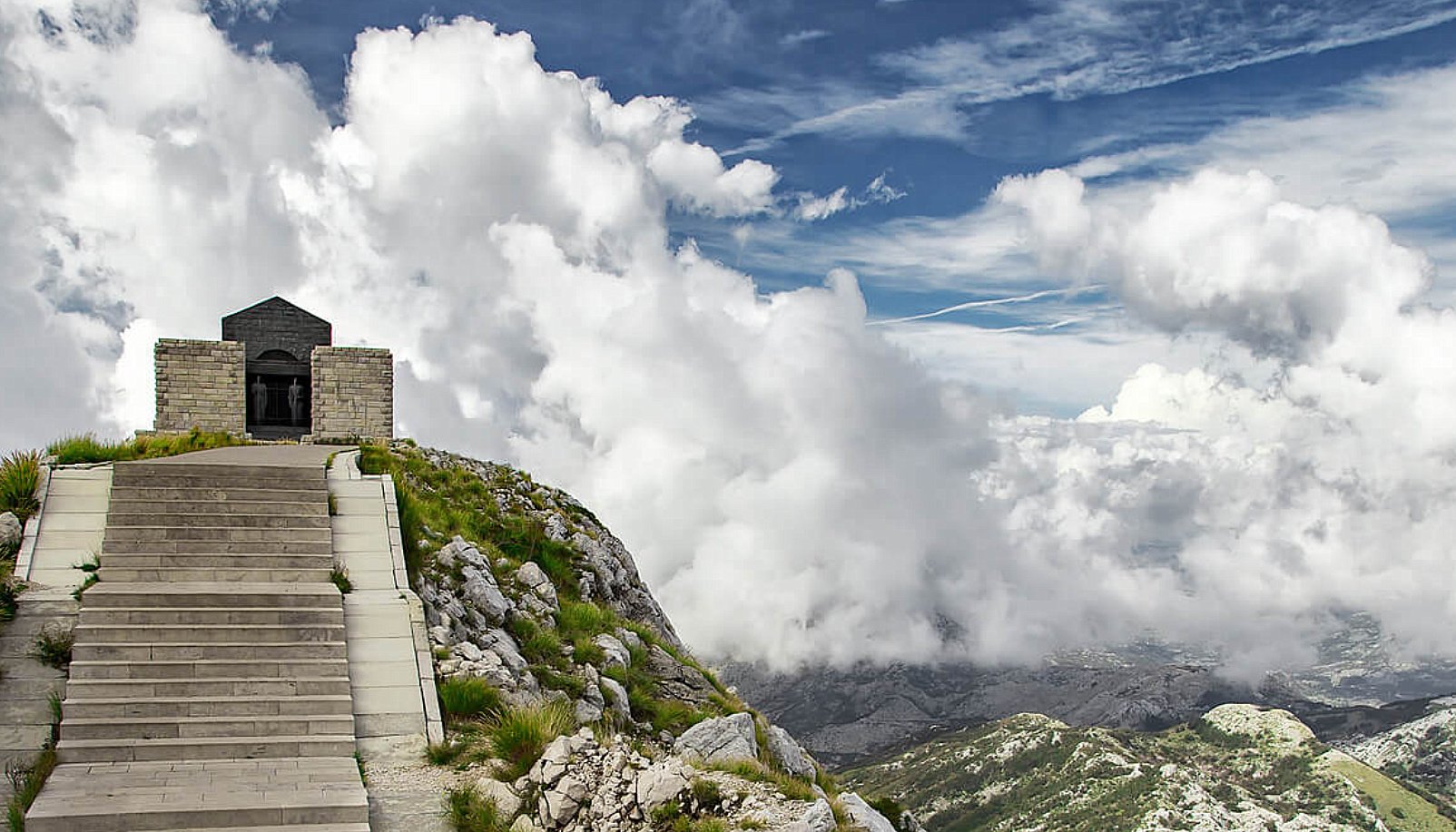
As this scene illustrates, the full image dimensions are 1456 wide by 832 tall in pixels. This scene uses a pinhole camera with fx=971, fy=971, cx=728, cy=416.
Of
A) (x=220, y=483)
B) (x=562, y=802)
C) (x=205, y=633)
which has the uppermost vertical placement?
(x=220, y=483)

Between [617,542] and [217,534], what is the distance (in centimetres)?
1246

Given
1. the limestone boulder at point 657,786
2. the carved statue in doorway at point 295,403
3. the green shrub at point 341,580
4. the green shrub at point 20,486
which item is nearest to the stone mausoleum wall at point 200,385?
the carved statue in doorway at point 295,403

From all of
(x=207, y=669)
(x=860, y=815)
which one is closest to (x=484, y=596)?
(x=207, y=669)

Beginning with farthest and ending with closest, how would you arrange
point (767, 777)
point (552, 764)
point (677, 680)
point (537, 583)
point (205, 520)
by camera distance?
point (537, 583) < point (677, 680) < point (205, 520) < point (767, 777) < point (552, 764)

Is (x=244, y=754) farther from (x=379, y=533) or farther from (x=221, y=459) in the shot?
(x=221, y=459)

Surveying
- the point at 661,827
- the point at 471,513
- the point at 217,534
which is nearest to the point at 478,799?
the point at 661,827

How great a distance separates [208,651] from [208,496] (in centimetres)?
474

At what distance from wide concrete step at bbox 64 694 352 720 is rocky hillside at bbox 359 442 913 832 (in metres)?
1.66

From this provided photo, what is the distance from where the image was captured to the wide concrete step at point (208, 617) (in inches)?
563

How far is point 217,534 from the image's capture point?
16891 mm

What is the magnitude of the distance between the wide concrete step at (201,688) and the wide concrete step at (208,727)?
406mm

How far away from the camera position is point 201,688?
528 inches

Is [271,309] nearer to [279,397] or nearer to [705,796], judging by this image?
[279,397]

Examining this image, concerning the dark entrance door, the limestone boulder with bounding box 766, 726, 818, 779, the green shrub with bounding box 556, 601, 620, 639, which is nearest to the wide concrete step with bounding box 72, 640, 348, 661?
the green shrub with bounding box 556, 601, 620, 639
